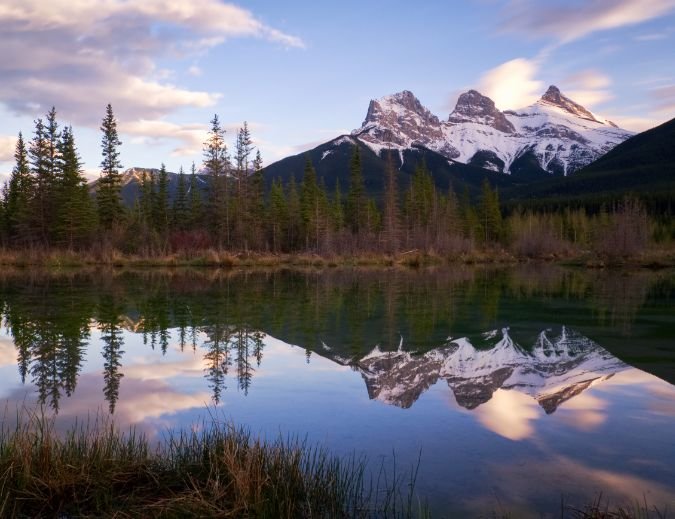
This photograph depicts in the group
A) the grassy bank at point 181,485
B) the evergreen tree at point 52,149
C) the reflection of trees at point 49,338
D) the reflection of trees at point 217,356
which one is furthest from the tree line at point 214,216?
the grassy bank at point 181,485

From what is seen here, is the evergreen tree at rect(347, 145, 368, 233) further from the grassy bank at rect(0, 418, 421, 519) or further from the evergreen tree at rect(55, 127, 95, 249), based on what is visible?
the grassy bank at rect(0, 418, 421, 519)

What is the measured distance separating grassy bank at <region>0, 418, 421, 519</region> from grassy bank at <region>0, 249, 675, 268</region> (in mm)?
39677

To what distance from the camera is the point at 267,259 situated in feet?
157

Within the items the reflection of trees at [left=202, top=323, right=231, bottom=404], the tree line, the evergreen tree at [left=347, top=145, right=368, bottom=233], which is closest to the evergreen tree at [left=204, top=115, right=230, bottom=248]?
the tree line

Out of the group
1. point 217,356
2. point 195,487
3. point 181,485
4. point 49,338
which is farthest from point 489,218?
point 195,487

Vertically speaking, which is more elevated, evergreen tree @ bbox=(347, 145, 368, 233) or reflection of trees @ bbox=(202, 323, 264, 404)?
evergreen tree @ bbox=(347, 145, 368, 233)

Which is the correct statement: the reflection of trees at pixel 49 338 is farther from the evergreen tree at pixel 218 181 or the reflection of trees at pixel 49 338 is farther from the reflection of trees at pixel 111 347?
the evergreen tree at pixel 218 181

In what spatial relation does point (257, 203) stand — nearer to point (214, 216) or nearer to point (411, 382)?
point (214, 216)

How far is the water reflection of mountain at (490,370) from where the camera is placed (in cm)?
867

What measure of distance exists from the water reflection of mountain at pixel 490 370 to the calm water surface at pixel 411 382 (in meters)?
0.05

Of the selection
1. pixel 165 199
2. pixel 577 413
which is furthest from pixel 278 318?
pixel 165 199

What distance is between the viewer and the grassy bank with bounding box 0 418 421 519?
4.30m

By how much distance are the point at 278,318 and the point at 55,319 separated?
5.92 metres

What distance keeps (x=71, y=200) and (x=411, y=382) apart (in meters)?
46.6
